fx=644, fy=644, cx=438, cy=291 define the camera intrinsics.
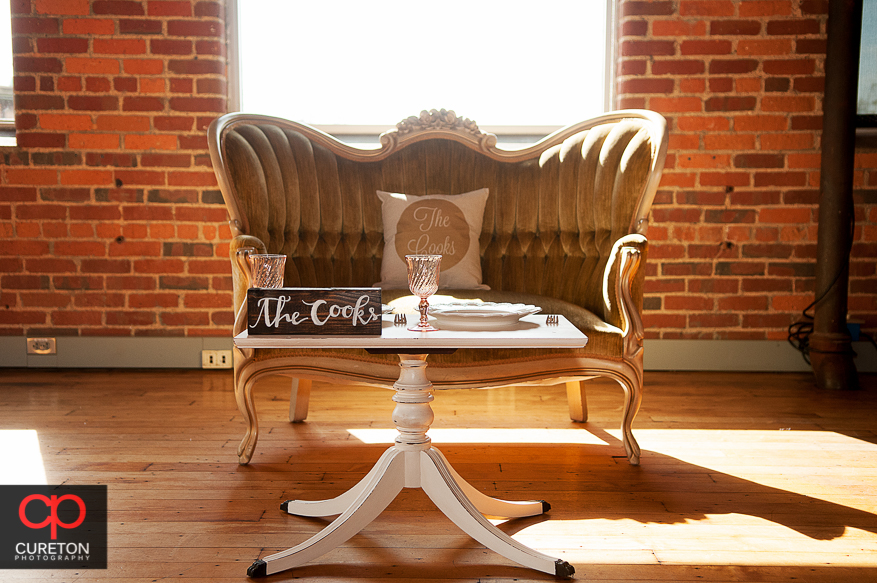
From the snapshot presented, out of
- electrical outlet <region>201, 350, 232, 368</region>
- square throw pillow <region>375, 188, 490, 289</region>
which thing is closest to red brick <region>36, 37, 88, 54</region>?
electrical outlet <region>201, 350, 232, 368</region>

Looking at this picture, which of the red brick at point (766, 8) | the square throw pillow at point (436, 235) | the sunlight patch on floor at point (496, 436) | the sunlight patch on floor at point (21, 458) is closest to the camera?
the sunlight patch on floor at point (21, 458)

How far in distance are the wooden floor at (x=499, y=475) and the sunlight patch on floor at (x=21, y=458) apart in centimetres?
2

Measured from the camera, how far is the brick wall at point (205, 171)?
283 cm

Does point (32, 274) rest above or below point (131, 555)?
above

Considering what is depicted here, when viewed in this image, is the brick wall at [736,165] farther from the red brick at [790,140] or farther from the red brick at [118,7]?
the red brick at [118,7]

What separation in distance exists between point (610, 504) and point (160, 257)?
2.29m

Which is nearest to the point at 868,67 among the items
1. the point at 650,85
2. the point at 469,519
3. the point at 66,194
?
the point at 650,85

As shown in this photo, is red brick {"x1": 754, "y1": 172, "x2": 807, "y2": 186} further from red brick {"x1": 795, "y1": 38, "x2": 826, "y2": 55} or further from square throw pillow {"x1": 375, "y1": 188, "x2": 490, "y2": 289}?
square throw pillow {"x1": 375, "y1": 188, "x2": 490, "y2": 289}

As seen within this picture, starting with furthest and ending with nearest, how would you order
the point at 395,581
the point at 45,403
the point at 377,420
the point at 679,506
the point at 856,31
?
the point at 856,31
the point at 45,403
the point at 377,420
the point at 679,506
the point at 395,581

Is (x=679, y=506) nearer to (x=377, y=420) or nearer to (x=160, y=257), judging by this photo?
(x=377, y=420)

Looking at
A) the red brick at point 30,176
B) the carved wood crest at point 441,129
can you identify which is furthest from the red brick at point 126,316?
the carved wood crest at point 441,129

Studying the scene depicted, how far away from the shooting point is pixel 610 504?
5.05 feet

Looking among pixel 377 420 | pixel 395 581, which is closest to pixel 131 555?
pixel 395 581

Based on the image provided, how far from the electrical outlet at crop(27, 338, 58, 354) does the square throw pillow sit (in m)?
1.72
